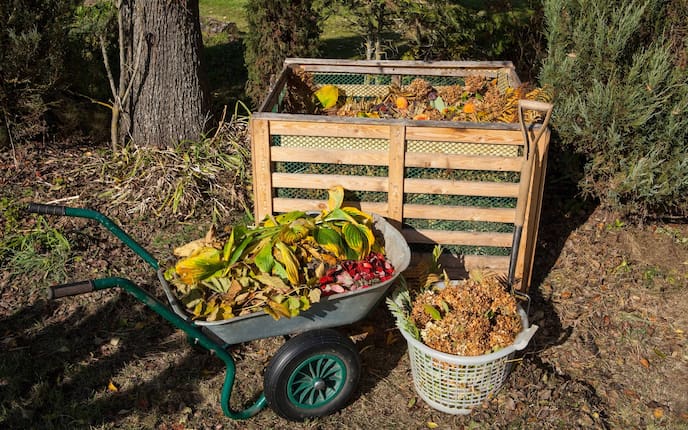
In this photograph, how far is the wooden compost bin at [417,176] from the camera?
13.3 feet

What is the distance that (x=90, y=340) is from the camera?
4238 millimetres

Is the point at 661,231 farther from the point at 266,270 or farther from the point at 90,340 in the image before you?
the point at 90,340

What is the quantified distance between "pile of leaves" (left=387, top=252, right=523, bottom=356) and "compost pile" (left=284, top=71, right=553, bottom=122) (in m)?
1.36

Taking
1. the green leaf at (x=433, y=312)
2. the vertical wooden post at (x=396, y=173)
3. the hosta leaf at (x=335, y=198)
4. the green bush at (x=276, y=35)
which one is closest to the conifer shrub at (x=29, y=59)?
the green bush at (x=276, y=35)

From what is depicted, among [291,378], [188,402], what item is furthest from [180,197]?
[291,378]

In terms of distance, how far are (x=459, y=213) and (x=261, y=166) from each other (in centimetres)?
125

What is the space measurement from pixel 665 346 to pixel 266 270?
8.24 feet

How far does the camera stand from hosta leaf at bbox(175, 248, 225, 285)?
337cm

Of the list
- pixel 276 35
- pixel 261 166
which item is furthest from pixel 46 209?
pixel 276 35

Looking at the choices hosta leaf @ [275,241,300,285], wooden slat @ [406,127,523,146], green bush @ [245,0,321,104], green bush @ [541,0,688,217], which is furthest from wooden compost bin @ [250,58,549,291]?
green bush @ [245,0,321,104]

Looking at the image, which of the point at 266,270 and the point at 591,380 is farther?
the point at 591,380

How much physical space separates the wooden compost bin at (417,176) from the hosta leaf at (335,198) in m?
0.12

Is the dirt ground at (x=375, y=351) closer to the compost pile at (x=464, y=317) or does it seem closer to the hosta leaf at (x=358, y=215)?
the compost pile at (x=464, y=317)

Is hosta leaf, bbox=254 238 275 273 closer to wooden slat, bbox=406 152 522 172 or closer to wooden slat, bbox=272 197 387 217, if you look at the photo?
wooden slat, bbox=272 197 387 217
